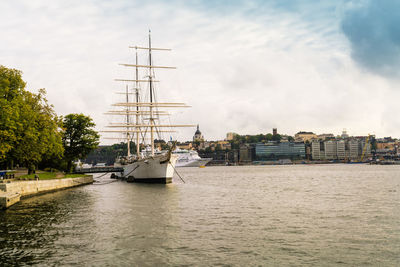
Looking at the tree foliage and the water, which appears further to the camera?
the tree foliage

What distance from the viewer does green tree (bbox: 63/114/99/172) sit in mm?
72812

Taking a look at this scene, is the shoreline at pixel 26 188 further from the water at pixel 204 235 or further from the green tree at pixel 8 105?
the green tree at pixel 8 105

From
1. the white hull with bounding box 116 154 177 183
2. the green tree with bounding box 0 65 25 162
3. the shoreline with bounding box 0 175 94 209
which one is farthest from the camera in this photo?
the white hull with bounding box 116 154 177 183

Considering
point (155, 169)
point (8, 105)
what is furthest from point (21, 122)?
point (155, 169)

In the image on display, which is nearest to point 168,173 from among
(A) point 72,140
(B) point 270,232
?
(A) point 72,140

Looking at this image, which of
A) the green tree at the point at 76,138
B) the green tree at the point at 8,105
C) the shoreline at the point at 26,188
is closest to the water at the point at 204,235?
the shoreline at the point at 26,188

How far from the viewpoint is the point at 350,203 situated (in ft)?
111

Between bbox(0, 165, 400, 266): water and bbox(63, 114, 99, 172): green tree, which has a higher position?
bbox(63, 114, 99, 172): green tree

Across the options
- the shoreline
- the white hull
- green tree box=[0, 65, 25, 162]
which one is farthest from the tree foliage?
the white hull

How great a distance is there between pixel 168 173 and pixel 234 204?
1240 inches

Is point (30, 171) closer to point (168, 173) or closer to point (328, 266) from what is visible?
point (168, 173)

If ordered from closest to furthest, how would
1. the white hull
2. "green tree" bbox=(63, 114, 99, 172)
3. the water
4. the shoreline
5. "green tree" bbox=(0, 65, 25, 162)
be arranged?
the water, the shoreline, "green tree" bbox=(0, 65, 25, 162), the white hull, "green tree" bbox=(63, 114, 99, 172)

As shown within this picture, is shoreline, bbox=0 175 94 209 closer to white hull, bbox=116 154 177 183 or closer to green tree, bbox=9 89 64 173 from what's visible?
green tree, bbox=9 89 64 173

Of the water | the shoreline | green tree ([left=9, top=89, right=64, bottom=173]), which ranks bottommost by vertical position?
the water
